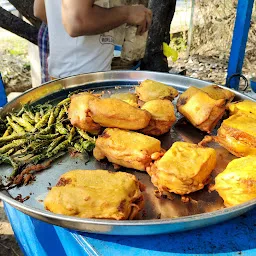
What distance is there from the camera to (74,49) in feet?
10.8

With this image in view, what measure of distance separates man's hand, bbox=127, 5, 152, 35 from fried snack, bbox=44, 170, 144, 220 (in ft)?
6.74

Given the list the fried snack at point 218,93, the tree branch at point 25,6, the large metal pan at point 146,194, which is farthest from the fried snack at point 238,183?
the tree branch at point 25,6

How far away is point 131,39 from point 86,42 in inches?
27.9

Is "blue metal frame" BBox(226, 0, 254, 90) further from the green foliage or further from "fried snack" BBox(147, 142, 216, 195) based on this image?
the green foliage

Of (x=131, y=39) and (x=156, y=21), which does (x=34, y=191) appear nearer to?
(x=131, y=39)

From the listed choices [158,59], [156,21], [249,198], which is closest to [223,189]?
[249,198]

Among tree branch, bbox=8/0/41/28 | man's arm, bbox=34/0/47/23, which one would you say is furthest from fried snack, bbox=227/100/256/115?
tree branch, bbox=8/0/41/28

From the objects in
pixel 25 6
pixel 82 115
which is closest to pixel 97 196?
pixel 82 115

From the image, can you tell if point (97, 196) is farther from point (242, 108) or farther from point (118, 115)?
point (242, 108)

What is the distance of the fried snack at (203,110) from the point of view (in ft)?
7.59

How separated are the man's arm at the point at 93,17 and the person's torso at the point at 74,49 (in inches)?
7.3

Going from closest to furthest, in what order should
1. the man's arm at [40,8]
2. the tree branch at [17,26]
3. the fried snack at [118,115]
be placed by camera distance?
1. the fried snack at [118,115]
2. the man's arm at [40,8]
3. the tree branch at [17,26]

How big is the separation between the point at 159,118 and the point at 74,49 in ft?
4.79

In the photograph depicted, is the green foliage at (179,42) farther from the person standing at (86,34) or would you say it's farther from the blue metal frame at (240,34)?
the person standing at (86,34)
